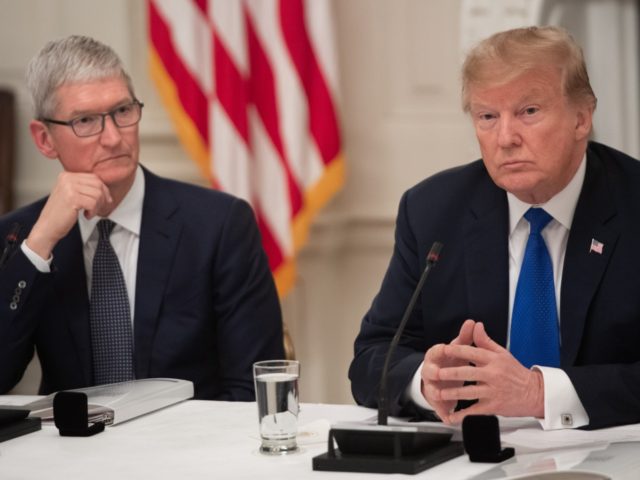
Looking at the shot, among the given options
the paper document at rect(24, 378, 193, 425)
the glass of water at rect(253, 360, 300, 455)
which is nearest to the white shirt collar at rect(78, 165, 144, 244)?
the paper document at rect(24, 378, 193, 425)

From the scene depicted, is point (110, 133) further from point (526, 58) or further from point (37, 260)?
point (526, 58)

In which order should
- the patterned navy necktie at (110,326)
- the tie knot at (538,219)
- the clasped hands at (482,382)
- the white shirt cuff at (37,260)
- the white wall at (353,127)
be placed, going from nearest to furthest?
the clasped hands at (482,382) < the tie knot at (538,219) < the white shirt cuff at (37,260) < the patterned navy necktie at (110,326) < the white wall at (353,127)

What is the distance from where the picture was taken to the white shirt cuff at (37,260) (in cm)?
324

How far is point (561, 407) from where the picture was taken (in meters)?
2.51

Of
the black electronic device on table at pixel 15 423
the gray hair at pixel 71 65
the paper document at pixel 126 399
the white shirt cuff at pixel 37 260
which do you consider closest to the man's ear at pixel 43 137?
the gray hair at pixel 71 65

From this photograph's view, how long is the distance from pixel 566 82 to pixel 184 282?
49.3 inches

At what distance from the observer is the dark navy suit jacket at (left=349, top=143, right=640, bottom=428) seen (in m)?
2.83

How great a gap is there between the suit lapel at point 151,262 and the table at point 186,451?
0.50 meters

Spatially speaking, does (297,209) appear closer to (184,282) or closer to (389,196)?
(389,196)

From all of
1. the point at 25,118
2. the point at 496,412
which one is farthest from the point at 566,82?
the point at 25,118

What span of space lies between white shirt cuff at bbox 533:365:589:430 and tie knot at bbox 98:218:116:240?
1.46 meters

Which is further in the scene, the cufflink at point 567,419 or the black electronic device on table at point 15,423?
the black electronic device on table at point 15,423

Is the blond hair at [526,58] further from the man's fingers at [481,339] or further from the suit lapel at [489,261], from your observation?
the man's fingers at [481,339]

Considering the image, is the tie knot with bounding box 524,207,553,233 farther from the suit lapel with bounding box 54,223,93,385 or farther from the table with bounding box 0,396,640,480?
the suit lapel with bounding box 54,223,93,385
